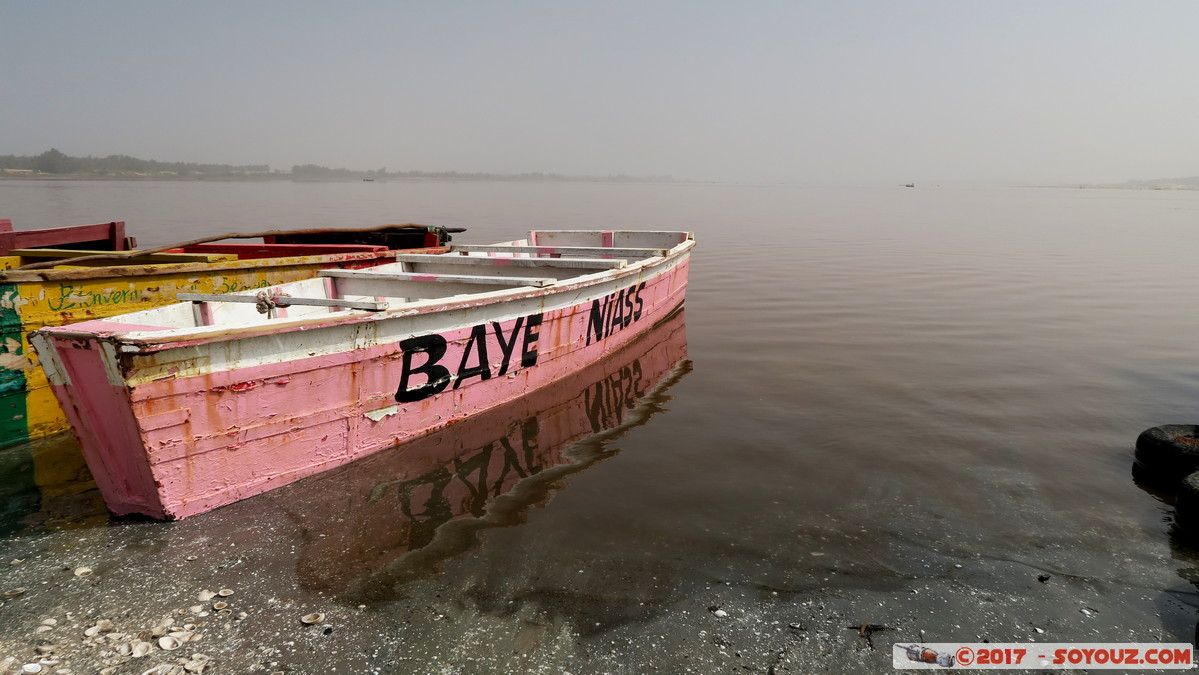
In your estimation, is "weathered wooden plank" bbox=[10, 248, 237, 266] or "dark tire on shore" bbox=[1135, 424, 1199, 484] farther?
"weathered wooden plank" bbox=[10, 248, 237, 266]

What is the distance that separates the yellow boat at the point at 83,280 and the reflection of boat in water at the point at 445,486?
9.15ft

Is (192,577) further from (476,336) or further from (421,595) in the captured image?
(476,336)

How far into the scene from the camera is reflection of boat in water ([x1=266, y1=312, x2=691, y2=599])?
411cm

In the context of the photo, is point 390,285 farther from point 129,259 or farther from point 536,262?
point 129,259

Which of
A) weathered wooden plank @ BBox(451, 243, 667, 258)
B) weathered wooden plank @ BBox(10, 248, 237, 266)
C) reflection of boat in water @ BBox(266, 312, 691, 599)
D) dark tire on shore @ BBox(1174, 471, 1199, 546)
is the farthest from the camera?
weathered wooden plank @ BBox(451, 243, 667, 258)

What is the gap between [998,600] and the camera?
3.82 meters

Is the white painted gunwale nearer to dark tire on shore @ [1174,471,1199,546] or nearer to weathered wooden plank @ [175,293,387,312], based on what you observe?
weathered wooden plank @ [175,293,387,312]

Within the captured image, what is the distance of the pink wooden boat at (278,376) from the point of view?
13.1 feet

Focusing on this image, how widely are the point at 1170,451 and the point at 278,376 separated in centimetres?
737

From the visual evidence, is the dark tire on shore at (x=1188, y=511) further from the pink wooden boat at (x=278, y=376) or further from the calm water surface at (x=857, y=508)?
the pink wooden boat at (x=278, y=376)

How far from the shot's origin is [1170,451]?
5.23 meters

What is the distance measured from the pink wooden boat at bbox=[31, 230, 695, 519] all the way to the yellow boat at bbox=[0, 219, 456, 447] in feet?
2.94

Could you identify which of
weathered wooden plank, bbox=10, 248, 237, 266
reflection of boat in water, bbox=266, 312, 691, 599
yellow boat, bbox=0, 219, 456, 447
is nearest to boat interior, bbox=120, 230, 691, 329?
yellow boat, bbox=0, 219, 456, 447

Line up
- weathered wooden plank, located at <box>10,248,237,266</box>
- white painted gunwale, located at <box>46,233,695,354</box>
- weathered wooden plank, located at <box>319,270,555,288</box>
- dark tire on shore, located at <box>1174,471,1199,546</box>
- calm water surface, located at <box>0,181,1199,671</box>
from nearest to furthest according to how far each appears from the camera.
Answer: calm water surface, located at <box>0,181,1199,671</box> → white painted gunwale, located at <box>46,233,695,354</box> → dark tire on shore, located at <box>1174,471,1199,546</box> → weathered wooden plank, located at <box>319,270,555,288</box> → weathered wooden plank, located at <box>10,248,237,266</box>
